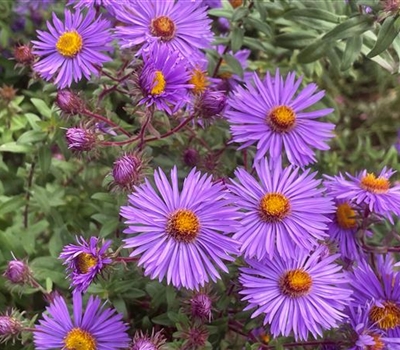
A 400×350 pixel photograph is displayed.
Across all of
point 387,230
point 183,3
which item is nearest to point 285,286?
point 387,230

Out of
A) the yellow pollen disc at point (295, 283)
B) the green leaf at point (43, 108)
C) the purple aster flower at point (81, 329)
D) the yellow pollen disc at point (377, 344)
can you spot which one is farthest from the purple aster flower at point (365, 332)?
the green leaf at point (43, 108)

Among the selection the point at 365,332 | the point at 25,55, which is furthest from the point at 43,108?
the point at 365,332

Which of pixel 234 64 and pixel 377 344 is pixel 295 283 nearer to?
pixel 377 344

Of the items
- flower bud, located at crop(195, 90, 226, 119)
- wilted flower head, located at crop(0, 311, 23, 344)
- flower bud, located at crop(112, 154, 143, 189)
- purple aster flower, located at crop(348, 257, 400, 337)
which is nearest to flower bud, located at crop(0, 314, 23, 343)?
wilted flower head, located at crop(0, 311, 23, 344)

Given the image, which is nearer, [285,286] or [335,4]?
[285,286]

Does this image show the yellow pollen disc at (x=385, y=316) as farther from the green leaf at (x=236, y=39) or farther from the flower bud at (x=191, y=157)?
the green leaf at (x=236, y=39)

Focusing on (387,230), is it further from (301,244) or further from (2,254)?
(2,254)
